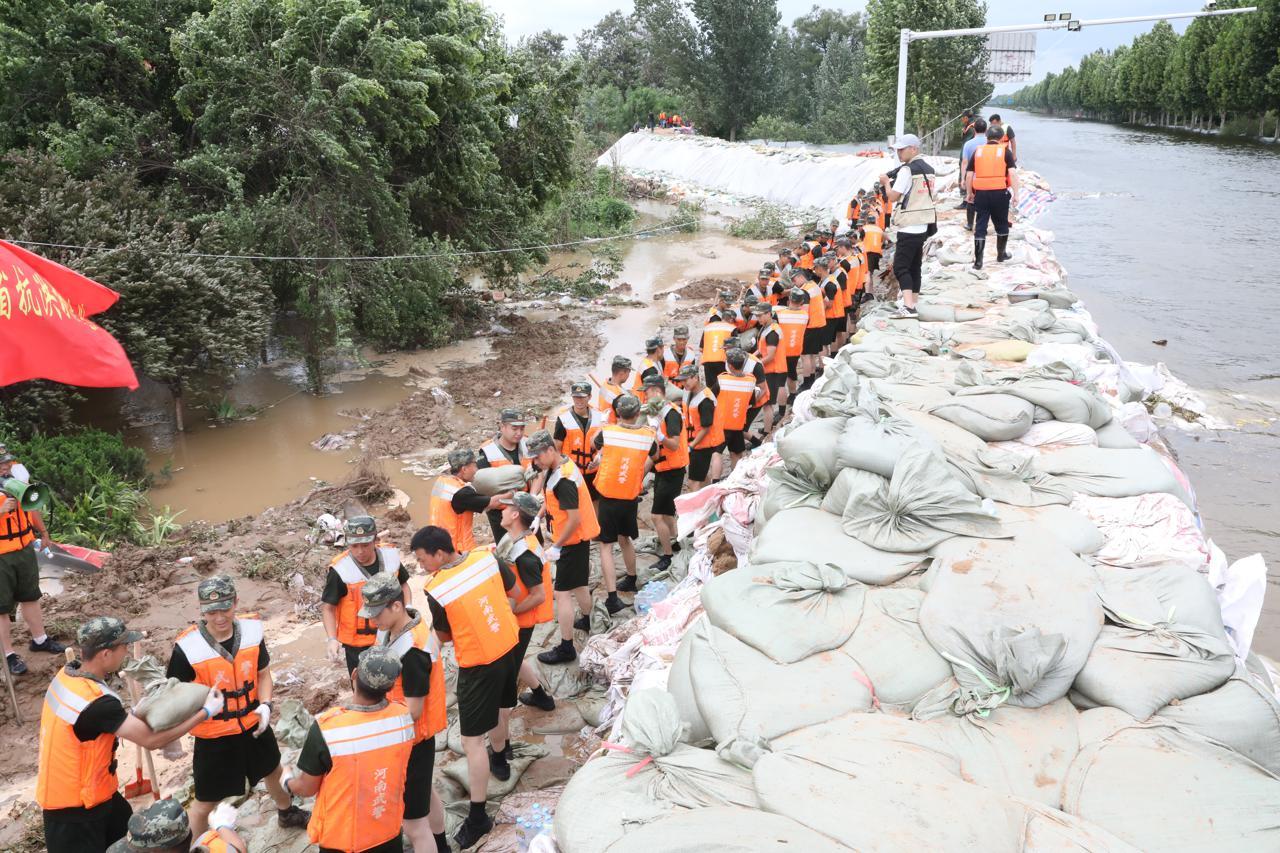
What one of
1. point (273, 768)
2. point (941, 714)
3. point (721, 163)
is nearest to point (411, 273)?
point (273, 768)

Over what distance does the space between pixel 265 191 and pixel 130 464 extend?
162 inches

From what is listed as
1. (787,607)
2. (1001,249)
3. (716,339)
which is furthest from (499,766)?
(1001,249)

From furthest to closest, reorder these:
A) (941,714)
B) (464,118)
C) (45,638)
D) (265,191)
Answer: (464,118), (265,191), (45,638), (941,714)

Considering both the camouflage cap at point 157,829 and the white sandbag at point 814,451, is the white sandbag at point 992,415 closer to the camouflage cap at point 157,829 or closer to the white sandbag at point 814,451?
the white sandbag at point 814,451

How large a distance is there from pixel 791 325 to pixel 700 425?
231 centimetres

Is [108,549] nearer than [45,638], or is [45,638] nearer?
[45,638]

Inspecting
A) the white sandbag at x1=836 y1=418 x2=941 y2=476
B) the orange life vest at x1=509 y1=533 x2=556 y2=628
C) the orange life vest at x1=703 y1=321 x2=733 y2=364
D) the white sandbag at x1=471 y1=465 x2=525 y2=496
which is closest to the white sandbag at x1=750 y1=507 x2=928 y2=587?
the white sandbag at x1=836 y1=418 x2=941 y2=476

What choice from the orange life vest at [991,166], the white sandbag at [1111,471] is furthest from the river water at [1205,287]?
the orange life vest at [991,166]

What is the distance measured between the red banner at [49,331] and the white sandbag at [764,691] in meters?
4.68

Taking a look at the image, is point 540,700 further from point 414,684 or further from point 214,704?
point 214,704

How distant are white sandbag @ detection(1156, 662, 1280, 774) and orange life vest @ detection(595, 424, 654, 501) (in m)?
3.21

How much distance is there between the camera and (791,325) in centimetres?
831

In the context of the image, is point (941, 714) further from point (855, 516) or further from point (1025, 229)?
point (1025, 229)

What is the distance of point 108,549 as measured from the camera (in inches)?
266
